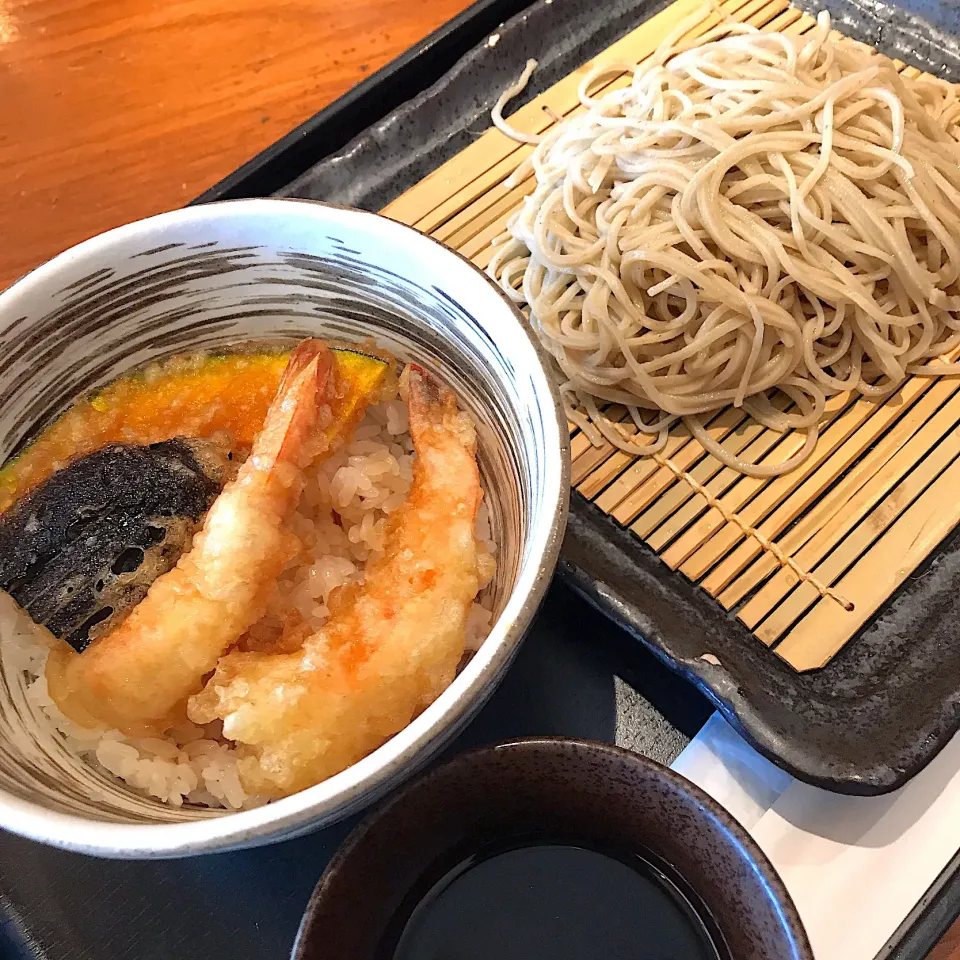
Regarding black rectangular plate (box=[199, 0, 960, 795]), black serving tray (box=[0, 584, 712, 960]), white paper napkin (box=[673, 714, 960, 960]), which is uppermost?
black rectangular plate (box=[199, 0, 960, 795])

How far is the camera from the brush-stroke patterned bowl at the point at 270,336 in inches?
26.4

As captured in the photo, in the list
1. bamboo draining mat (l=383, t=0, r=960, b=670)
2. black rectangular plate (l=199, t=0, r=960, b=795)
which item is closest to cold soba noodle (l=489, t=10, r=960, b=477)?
bamboo draining mat (l=383, t=0, r=960, b=670)

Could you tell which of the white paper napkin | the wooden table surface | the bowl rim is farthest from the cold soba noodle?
the wooden table surface

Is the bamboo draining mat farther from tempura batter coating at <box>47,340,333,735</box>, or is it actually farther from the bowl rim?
tempura batter coating at <box>47,340,333,735</box>

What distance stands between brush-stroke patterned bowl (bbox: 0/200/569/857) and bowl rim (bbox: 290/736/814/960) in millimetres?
142

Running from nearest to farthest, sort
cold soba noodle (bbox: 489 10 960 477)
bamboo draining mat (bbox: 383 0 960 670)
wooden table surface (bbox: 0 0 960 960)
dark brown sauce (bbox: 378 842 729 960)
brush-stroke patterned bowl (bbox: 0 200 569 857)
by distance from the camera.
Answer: brush-stroke patterned bowl (bbox: 0 200 569 857)
dark brown sauce (bbox: 378 842 729 960)
bamboo draining mat (bbox: 383 0 960 670)
cold soba noodle (bbox: 489 10 960 477)
wooden table surface (bbox: 0 0 960 960)

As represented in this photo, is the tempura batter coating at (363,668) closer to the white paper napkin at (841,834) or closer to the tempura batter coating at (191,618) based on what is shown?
the tempura batter coating at (191,618)

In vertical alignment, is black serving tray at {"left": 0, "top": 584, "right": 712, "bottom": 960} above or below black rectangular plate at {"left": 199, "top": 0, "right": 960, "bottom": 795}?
below

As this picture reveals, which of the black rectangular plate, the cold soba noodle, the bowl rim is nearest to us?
the bowl rim

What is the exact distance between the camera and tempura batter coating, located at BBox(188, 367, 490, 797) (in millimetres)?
724

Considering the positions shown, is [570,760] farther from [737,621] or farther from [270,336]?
[270,336]

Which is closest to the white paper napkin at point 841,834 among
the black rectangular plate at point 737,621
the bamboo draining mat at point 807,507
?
the black rectangular plate at point 737,621

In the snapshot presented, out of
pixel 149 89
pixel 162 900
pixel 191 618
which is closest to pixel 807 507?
pixel 191 618

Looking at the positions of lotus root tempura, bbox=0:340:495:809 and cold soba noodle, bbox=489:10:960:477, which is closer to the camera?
lotus root tempura, bbox=0:340:495:809
